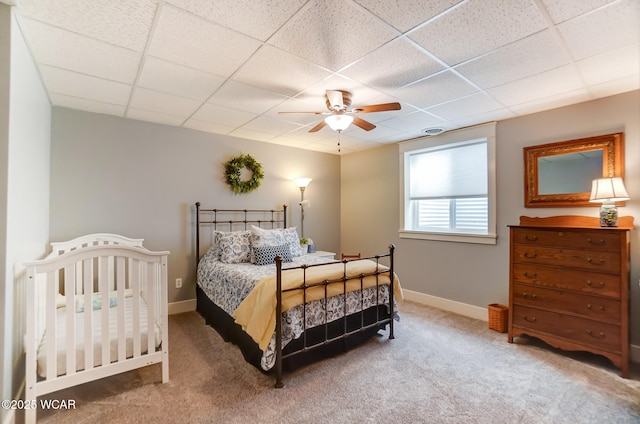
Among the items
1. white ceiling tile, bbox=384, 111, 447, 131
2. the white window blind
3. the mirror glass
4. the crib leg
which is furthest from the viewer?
the white window blind

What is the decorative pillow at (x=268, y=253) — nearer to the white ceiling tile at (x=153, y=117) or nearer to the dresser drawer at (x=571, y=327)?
the white ceiling tile at (x=153, y=117)

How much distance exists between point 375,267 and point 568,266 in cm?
170

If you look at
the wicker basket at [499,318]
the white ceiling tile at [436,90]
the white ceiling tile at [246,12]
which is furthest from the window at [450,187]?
the white ceiling tile at [246,12]

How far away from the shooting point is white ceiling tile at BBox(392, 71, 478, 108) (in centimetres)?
242

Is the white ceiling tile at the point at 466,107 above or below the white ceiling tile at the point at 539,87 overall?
above

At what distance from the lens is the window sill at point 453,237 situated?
11.5ft

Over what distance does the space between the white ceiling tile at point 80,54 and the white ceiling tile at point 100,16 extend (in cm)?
10

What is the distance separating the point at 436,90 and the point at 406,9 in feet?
3.90

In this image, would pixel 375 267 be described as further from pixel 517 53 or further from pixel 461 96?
pixel 517 53

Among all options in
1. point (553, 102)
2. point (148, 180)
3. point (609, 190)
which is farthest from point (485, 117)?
point (148, 180)

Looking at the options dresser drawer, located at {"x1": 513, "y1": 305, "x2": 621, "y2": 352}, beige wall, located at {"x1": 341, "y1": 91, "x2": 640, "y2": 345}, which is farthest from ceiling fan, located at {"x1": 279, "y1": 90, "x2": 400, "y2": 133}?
dresser drawer, located at {"x1": 513, "y1": 305, "x2": 621, "y2": 352}

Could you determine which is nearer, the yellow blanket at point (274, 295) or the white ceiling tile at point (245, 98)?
the yellow blanket at point (274, 295)

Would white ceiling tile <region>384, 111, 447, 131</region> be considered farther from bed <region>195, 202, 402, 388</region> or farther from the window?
bed <region>195, 202, 402, 388</region>

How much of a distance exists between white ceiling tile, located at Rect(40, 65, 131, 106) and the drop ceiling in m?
0.02
